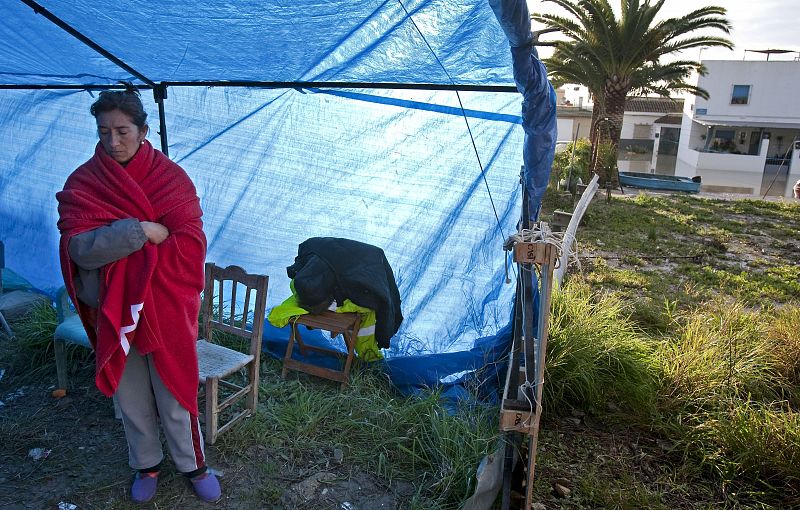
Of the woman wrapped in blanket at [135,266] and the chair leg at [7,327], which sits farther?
the chair leg at [7,327]

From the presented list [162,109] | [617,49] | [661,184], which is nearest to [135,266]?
[162,109]

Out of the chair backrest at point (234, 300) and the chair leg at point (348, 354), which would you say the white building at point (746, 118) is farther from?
the chair backrest at point (234, 300)

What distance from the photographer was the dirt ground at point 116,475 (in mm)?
2742

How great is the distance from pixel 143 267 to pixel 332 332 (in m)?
1.73

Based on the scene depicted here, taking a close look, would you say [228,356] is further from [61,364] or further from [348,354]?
[61,364]

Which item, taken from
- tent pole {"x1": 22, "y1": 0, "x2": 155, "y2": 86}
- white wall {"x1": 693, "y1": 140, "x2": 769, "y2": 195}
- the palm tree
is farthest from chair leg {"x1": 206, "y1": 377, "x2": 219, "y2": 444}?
white wall {"x1": 693, "y1": 140, "x2": 769, "y2": 195}

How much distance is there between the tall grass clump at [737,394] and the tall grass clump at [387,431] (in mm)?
1297

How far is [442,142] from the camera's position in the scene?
3.90m

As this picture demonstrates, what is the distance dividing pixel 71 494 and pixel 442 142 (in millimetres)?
2952

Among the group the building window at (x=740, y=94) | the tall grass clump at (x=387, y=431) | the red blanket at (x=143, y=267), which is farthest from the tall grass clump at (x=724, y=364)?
the building window at (x=740, y=94)

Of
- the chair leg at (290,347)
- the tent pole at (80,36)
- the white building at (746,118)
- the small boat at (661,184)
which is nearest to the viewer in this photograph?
the tent pole at (80,36)

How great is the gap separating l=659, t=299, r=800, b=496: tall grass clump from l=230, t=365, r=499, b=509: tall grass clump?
1297mm

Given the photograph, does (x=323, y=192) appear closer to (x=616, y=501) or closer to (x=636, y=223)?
(x=616, y=501)

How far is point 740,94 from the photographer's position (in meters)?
33.3
